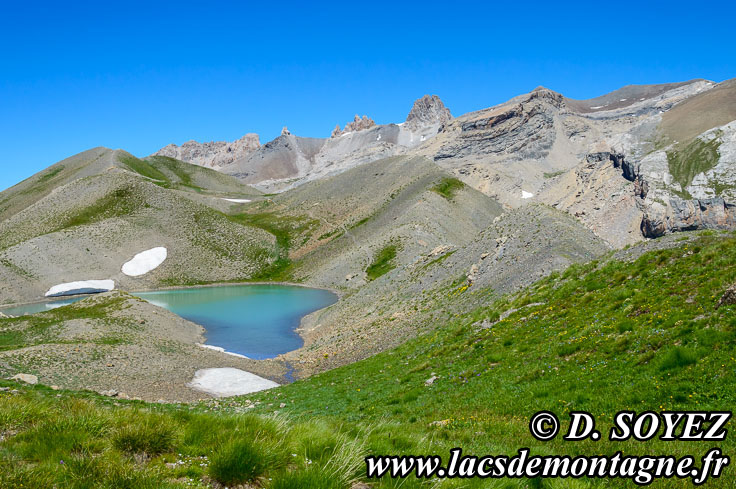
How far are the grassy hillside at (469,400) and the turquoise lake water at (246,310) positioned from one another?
63.8 feet

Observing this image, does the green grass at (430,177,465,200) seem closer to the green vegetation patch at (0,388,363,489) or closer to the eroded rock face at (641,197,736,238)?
the eroded rock face at (641,197,736,238)

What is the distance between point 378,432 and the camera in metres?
7.49

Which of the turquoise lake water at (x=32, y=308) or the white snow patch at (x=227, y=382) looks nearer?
the white snow patch at (x=227, y=382)

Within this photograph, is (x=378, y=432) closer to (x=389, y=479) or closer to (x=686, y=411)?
(x=389, y=479)

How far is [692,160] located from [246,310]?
109m

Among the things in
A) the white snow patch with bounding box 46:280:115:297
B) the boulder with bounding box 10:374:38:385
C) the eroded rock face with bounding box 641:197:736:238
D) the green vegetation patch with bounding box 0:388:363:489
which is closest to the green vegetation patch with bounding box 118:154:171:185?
the white snow patch with bounding box 46:280:115:297

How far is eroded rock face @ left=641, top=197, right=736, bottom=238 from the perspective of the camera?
277 feet

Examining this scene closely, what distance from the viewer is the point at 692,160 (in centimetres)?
9894

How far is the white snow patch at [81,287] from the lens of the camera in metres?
70.2

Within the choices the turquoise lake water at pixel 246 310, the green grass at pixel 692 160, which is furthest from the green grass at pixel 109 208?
the green grass at pixel 692 160

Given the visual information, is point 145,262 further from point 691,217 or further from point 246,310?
point 691,217

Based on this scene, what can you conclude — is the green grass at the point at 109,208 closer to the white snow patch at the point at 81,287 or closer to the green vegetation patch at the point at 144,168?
the white snow patch at the point at 81,287

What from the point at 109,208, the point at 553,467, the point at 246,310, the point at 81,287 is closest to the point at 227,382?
the point at 553,467

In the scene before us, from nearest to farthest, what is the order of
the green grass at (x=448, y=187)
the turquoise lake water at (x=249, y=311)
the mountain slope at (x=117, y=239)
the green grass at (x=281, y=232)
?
the turquoise lake water at (x=249, y=311) → the mountain slope at (x=117, y=239) → the green grass at (x=281, y=232) → the green grass at (x=448, y=187)
